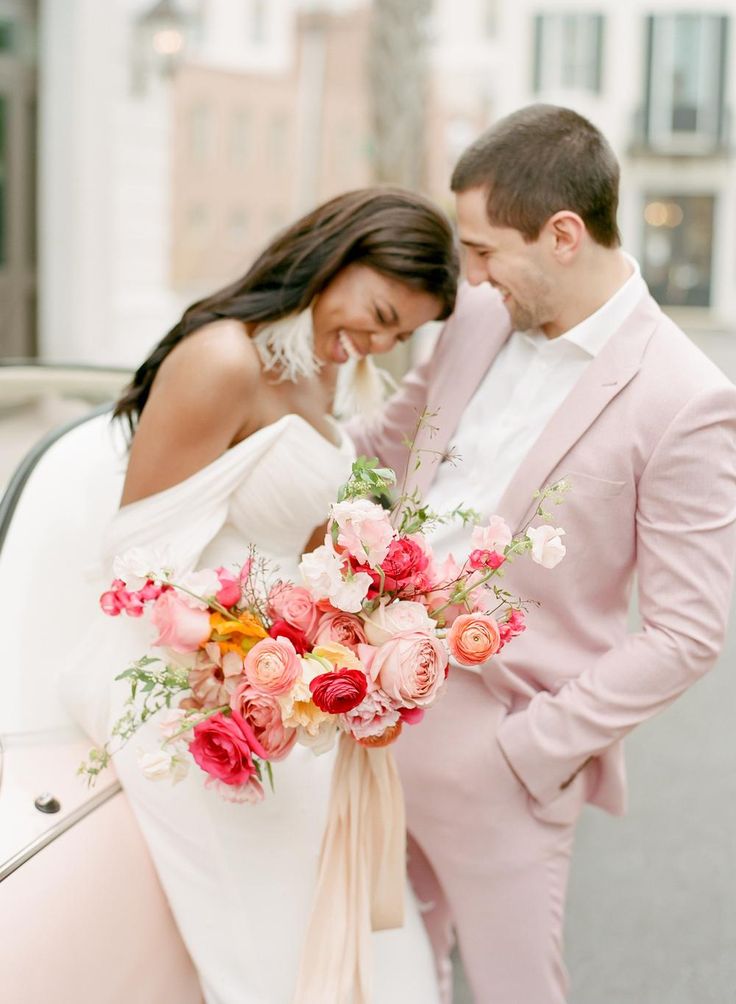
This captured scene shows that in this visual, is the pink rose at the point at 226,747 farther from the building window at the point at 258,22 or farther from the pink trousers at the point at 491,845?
the building window at the point at 258,22

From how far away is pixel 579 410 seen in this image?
93.5 inches

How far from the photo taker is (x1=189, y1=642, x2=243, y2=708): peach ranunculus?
6.26ft

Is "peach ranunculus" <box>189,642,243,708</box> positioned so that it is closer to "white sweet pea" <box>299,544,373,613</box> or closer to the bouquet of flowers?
the bouquet of flowers

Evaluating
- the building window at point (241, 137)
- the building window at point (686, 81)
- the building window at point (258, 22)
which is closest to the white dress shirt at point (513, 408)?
the building window at point (241, 137)

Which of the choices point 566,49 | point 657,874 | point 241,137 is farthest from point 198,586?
point 566,49

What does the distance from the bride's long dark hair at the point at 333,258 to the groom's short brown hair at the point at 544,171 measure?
0.46 ft

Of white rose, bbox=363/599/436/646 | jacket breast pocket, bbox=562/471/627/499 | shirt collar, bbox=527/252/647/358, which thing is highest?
shirt collar, bbox=527/252/647/358

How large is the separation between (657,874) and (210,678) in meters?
2.70

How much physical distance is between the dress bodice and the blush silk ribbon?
1.84 ft

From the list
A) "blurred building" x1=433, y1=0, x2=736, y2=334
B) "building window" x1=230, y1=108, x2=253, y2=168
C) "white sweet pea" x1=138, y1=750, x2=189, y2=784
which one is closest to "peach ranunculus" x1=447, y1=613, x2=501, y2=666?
"white sweet pea" x1=138, y1=750, x2=189, y2=784

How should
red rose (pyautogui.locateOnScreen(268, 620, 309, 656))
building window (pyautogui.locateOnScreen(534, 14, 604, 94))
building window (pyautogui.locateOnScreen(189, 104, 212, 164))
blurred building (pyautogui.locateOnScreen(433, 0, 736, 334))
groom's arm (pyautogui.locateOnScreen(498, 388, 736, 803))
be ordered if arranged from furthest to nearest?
building window (pyautogui.locateOnScreen(534, 14, 604, 94))
blurred building (pyautogui.locateOnScreen(433, 0, 736, 334))
building window (pyautogui.locateOnScreen(189, 104, 212, 164))
groom's arm (pyautogui.locateOnScreen(498, 388, 736, 803))
red rose (pyautogui.locateOnScreen(268, 620, 309, 656))

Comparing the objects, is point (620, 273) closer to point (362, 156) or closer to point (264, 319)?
point (264, 319)

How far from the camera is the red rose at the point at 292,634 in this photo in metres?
1.86

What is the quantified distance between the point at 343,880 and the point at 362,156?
15.2 metres
